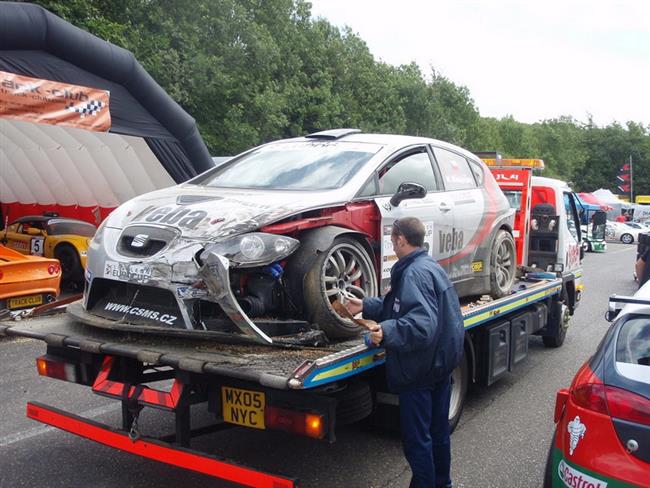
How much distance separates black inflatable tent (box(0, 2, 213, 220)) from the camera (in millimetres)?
10180

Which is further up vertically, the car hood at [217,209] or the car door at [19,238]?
the car hood at [217,209]

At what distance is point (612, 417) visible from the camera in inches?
115

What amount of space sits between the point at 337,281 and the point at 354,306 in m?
0.31

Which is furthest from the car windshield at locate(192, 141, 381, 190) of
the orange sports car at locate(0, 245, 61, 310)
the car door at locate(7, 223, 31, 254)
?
the car door at locate(7, 223, 31, 254)

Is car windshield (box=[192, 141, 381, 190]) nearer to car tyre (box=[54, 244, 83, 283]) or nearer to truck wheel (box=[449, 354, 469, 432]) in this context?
truck wheel (box=[449, 354, 469, 432])

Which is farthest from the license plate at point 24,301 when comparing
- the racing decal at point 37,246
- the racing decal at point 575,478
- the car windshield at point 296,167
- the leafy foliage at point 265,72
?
the leafy foliage at point 265,72

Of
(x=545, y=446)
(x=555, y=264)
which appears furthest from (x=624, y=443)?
(x=555, y=264)

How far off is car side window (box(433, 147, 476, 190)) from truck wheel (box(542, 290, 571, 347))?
2.84 metres

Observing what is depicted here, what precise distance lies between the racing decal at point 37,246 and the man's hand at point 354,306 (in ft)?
33.6

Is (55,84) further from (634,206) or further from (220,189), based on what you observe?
(634,206)

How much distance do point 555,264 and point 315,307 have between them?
597 cm

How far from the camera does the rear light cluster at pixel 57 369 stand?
169 inches

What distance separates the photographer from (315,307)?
13.7 feet

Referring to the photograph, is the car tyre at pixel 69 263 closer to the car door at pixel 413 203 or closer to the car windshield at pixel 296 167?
the car windshield at pixel 296 167
